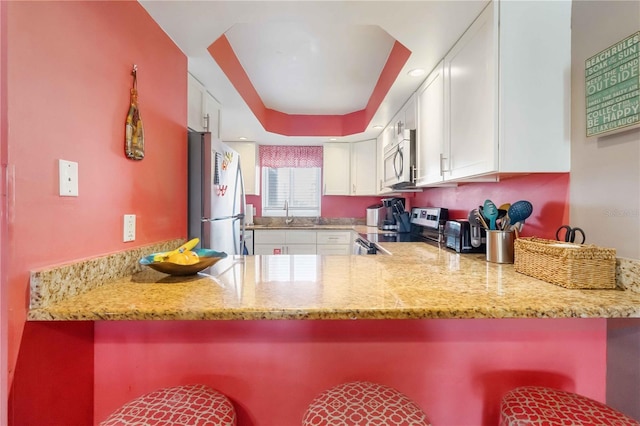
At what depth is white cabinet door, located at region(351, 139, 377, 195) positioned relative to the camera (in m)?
4.06

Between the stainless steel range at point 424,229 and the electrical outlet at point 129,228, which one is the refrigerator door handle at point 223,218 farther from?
the stainless steel range at point 424,229

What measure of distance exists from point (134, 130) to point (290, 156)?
327 cm

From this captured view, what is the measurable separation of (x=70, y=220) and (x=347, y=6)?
1412mm

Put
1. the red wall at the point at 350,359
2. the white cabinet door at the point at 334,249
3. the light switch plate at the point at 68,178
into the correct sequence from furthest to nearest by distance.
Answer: the white cabinet door at the point at 334,249 < the red wall at the point at 350,359 < the light switch plate at the point at 68,178

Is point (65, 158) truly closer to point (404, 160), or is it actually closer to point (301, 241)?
point (404, 160)

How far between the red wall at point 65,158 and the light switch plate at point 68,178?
0.05 ft

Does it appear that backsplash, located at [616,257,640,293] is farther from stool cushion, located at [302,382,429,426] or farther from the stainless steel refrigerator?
the stainless steel refrigerator

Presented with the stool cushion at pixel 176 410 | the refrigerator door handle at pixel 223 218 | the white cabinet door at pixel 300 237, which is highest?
the refrigerator door handle at pixel 223 218

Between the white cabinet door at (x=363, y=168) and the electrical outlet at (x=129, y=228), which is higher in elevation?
the white cabinet door at (x=363, y=168)

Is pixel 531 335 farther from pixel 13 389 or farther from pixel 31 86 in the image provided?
pixel 31 86

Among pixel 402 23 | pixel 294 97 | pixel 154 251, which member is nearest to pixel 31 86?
pixel 154 251

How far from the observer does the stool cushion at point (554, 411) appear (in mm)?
788

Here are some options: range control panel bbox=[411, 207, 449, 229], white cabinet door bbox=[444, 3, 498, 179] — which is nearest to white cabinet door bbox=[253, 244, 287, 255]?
range control panel bbox=[411, 207, 449, 229]

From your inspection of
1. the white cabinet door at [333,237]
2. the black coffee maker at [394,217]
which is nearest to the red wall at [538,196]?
the black coffee maker at [394,217]
